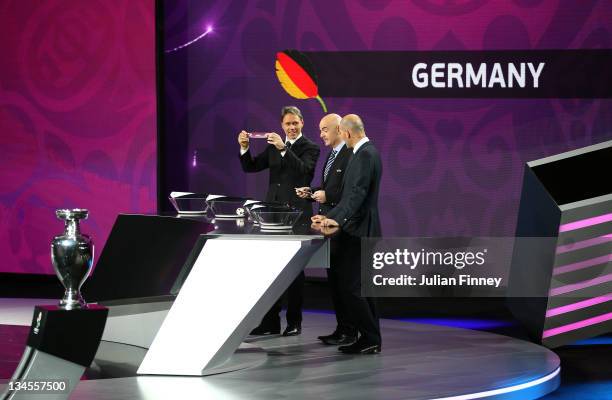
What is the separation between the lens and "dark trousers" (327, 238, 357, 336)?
18.6 ft

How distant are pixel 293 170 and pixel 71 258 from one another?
317cm

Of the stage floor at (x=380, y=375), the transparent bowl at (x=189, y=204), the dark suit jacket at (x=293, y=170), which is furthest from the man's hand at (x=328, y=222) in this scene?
the dark suit jacket at (x=293, y=170)

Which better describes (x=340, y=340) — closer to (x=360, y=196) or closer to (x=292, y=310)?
(x=292, y=310)

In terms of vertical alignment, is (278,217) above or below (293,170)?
below

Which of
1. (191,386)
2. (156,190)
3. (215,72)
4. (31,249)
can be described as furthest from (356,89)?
(191,386)

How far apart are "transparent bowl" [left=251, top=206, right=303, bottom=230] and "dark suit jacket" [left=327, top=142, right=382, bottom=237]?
0.46 meters

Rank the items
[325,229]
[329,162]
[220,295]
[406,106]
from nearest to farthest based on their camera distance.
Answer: [220,295] < [325,229] < [329,162] < [406,106]

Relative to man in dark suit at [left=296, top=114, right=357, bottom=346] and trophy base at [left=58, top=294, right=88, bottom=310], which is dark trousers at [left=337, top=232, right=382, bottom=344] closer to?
man in dark suit at [left=296, top=114, right=357, bottom=346]

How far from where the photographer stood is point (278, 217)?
509 centimetres

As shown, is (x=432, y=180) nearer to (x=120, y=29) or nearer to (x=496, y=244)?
(x=496, y=244)

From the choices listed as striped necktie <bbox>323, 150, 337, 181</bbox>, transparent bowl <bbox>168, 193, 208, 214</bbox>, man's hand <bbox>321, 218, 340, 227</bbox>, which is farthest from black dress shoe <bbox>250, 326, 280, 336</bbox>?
man's hand <bbox>321, 218, 340, 227</bbox>

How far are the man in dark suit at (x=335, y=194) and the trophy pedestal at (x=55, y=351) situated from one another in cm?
235

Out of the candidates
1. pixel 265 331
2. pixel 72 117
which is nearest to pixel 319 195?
Result: pixel 265 331

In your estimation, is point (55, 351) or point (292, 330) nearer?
point (55, 351)
